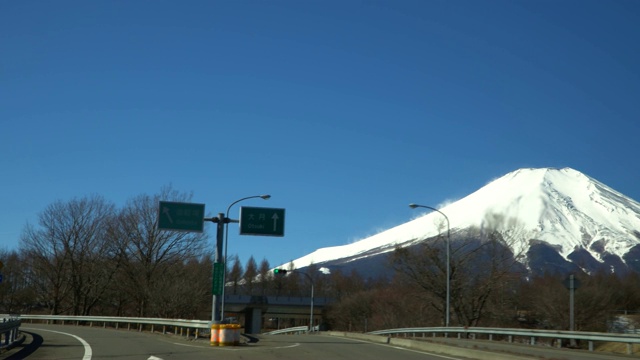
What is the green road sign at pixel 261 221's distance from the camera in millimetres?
Answer: 29891

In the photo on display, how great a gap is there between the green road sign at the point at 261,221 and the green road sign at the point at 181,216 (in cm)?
190

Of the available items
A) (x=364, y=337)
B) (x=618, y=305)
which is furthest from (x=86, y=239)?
(x=618, y=305)

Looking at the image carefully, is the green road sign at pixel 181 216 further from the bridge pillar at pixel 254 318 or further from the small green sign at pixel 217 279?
the bridge pillar at pixel 254 318

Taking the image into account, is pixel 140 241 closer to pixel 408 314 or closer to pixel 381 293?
pixel 408 314

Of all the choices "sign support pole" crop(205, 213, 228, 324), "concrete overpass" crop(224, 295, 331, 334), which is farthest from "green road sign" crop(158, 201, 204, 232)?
"concrete overpass" crop(224, 295, 331, 334)

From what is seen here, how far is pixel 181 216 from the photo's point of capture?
2972 centimetres

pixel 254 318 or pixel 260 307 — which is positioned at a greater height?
pixel 260 307

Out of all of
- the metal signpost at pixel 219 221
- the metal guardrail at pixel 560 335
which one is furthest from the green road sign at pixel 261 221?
the metal guardrail at pixel 560 335

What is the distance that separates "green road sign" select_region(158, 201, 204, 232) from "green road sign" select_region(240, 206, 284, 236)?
1.90m

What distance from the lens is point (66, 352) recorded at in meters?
20.5

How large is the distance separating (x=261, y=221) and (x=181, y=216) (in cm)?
354

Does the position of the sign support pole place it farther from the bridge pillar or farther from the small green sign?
the bridge pillar

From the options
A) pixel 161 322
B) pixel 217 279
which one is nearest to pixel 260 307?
pixel 161 322

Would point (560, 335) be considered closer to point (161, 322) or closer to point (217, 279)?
point (217, 279)
